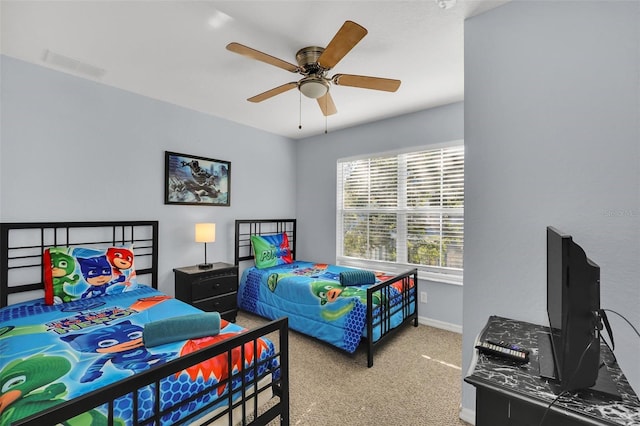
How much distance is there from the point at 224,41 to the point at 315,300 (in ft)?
8.04

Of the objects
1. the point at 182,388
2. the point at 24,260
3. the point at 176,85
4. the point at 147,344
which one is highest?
the point at 176,85

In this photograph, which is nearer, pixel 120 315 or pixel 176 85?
pixel 120 315

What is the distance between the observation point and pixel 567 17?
5.05 ft

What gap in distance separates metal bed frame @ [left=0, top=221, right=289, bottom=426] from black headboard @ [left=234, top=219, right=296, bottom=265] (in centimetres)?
111

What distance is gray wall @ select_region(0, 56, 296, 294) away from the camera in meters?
2.40

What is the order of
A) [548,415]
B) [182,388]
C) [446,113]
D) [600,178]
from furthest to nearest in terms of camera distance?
[446,113]
[600,178]
[182,388]
[548,415]

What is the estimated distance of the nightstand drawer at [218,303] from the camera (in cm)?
316

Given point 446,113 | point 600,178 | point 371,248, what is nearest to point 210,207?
point 371,248

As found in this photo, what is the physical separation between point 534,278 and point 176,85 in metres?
3.43

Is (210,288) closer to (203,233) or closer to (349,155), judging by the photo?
(203,233)

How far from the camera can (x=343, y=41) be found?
163 cm

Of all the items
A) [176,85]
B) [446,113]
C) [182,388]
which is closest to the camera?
[182,388]

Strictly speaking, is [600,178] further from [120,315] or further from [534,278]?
[120,315]

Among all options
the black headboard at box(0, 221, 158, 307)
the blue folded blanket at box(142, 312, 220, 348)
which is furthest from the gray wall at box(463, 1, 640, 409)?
the black headboard at box(0, 221, 158, 307)
